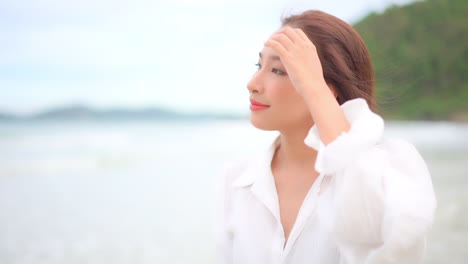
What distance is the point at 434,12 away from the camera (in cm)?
1545

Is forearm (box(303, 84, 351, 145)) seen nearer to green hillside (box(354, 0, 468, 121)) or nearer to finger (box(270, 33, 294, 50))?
finger (box(270, 33, 294, 50))

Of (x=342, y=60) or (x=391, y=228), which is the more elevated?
(x=342, y=60)

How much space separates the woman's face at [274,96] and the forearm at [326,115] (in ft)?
0.77

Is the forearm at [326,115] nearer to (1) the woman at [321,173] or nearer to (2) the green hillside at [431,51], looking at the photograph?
(1) the woman at [321,173]

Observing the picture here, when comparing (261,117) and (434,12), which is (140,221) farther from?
(434,12)

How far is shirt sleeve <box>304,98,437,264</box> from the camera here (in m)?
0.83

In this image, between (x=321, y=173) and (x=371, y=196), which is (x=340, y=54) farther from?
(x=371, y=196)

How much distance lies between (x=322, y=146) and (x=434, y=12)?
1656cm

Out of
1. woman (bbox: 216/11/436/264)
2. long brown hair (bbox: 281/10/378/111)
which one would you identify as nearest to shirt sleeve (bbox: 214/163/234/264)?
woman (bbox: 216/11/436/264)

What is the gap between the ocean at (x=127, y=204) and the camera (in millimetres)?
3469

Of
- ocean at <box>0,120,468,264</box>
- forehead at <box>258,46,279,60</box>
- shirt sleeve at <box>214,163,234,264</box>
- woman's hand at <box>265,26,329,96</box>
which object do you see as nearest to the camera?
woman's hand at <box>265,26,329,96</box>

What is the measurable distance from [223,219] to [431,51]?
15332mm

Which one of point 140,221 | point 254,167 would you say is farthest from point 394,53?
point 254,167

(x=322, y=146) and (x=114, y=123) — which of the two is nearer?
(x=322, y=146)
